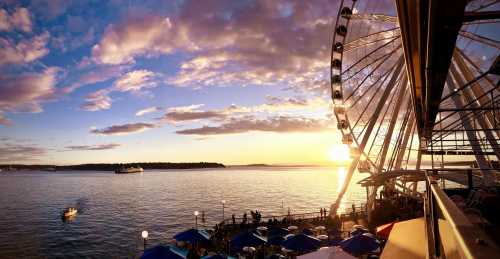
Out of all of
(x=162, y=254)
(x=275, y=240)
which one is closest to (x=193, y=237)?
(x=162, y=254)

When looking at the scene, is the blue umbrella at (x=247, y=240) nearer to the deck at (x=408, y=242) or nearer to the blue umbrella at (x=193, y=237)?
the blue umbrella at (x=193, y=237)

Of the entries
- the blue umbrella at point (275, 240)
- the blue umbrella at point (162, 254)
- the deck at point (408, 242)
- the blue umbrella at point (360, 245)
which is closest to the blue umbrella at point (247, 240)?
the blue umbrella at point (275, 240)

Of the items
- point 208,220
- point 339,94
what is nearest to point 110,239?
point 208,220

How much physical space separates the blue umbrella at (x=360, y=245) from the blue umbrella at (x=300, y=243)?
205 cm

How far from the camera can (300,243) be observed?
875 inches

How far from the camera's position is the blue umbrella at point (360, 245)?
2028 centimetres

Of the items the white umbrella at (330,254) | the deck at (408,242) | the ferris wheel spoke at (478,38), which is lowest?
the white umbrella at (330,254)

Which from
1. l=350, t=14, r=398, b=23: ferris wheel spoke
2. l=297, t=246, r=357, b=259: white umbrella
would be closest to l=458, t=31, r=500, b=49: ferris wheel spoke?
l=350, t=14, r=398, b=23: ferris wheel spoke

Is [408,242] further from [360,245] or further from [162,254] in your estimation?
[162,254]

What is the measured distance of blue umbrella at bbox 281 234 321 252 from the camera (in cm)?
2203

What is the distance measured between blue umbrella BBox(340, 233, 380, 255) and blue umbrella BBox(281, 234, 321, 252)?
Result: 80.7 inches

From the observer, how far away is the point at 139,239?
172 feet

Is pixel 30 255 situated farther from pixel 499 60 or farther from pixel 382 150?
pixel 499 60

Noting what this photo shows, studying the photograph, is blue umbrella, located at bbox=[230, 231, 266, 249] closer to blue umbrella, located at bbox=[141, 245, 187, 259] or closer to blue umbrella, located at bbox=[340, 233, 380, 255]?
blue umbrella, located at bbox=[141, 245, 187, 259]
